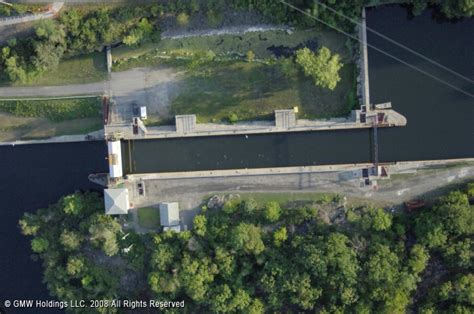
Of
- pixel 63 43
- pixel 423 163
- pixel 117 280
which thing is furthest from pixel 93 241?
pixel 423 163

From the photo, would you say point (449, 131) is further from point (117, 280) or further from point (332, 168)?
point (117, 280)

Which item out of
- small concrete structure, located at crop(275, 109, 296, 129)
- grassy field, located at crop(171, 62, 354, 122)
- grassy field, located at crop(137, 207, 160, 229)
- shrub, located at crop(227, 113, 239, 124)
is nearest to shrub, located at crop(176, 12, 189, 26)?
grassy field, located at crop(171, 62, 354, 122)

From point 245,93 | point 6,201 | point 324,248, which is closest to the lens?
point 324,248

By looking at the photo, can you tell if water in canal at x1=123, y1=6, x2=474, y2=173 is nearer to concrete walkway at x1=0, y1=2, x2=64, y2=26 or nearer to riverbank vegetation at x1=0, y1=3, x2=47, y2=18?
concrete walkway at x1=0, y1=2, x2=64, y2=26

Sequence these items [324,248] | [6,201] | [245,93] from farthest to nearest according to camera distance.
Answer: [6,201]
[245,93]
[324,248]

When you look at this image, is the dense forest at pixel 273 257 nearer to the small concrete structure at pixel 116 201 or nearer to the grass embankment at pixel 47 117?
the small concrete structure at pixel 116 201

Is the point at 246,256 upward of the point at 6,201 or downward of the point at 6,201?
downward

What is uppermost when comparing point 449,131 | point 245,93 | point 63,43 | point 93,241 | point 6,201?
point 63,43
